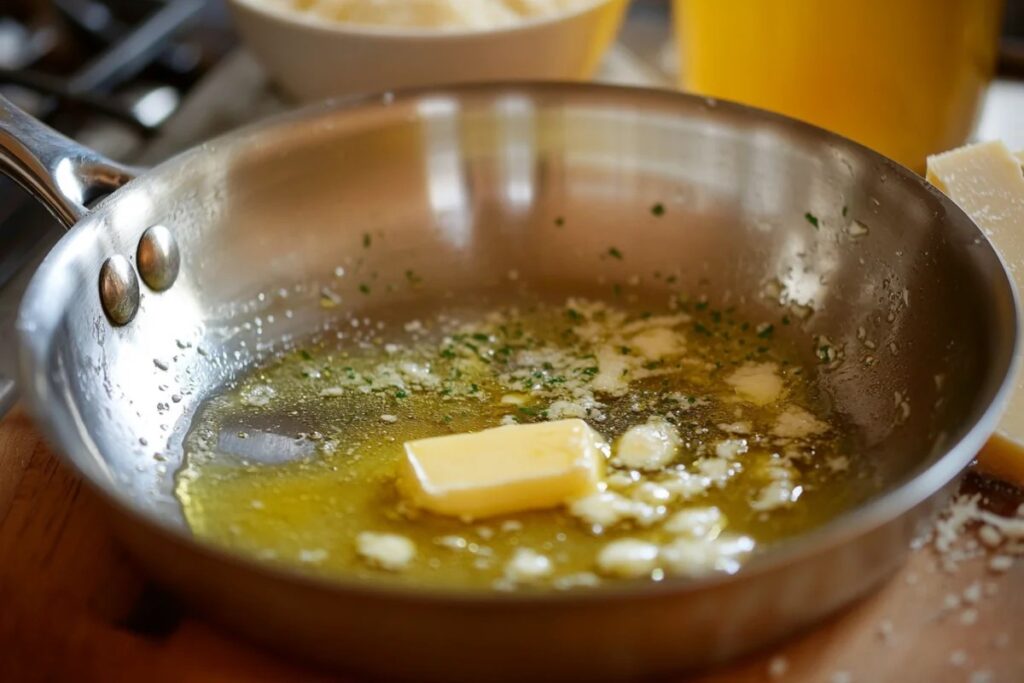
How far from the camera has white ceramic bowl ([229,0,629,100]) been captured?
1138 millimetres

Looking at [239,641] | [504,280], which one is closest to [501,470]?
[239,641]

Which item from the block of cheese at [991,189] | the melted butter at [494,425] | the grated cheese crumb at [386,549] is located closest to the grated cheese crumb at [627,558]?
the melted butter at [494,425]

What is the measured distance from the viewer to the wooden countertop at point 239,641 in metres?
0.64

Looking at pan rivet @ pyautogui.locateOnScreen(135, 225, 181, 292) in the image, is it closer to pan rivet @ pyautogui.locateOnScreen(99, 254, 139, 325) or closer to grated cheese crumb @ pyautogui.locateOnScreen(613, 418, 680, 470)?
pan rivet @ pyautogui.locateOnScreen(99, 254, 139, 325)

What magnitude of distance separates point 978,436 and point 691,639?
204mm

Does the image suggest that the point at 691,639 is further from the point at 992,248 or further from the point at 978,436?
the point at 992,248

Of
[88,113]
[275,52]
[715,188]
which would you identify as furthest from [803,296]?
[88,113]

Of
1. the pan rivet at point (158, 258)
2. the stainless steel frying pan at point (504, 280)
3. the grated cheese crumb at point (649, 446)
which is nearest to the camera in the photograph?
the stainless steel frying pan at point (504, 280)

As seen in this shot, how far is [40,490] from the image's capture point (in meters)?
0.80

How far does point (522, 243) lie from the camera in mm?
1064

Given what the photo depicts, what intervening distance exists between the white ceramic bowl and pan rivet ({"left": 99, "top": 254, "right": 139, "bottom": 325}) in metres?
0.37

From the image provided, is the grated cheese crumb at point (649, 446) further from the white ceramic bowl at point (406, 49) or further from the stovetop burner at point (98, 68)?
the stovetop burner at point (98, 68)

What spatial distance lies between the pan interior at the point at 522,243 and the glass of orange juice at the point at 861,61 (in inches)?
5.3

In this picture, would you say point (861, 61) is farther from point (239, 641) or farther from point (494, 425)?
point (239, 641)
